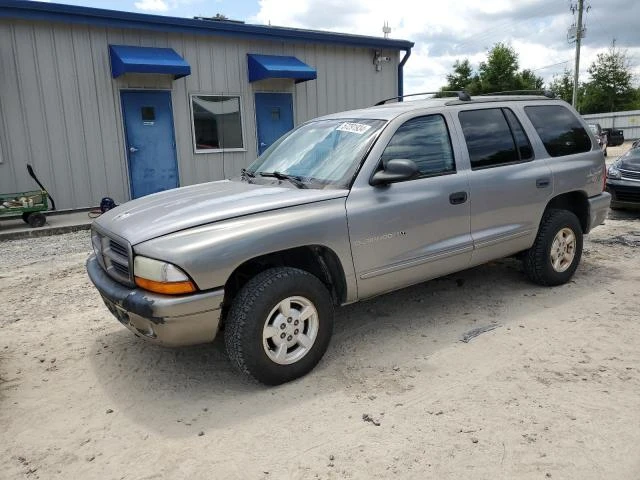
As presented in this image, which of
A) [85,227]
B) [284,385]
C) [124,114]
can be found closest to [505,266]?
[284,385]

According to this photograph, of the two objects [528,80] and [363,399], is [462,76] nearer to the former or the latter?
[528,80]

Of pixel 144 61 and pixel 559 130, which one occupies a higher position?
pixel 144 61

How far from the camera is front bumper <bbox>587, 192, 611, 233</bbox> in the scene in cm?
529

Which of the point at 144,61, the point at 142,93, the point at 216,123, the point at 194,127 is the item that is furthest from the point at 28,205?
the point at 216,123

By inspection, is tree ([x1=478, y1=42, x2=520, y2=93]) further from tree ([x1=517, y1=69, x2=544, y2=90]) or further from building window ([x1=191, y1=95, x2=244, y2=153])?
building window ([x1=191, y1=95, x2=244, y2=153])

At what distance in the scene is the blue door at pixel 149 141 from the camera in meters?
10.1

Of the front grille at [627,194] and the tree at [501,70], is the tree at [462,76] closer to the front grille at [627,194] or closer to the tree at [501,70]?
the tree at [501,70]

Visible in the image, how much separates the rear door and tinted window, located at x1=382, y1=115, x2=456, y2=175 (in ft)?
0.73

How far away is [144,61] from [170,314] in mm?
7725

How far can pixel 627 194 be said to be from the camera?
29.0 ft

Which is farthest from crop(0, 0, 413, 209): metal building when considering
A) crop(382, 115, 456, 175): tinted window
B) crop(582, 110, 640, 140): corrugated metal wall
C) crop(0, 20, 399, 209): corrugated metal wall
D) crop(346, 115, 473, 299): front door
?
crop(582, 110, 640, 140): corrugated metal wall

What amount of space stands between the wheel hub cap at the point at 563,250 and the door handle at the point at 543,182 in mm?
510

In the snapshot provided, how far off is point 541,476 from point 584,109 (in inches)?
2449

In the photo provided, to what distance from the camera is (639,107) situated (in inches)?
2149
